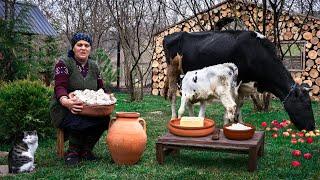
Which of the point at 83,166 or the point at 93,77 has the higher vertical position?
the point at 93,77

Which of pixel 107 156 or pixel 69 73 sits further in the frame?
pixel 107 156

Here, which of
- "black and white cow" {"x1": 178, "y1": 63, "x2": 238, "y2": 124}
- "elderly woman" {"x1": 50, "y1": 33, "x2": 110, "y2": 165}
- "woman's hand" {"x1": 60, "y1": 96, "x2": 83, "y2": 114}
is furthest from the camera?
"black and white cow" {"x1": 178, "y1": 63, "x2": 238, "y2": 124}

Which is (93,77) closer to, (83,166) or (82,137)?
(82,137)

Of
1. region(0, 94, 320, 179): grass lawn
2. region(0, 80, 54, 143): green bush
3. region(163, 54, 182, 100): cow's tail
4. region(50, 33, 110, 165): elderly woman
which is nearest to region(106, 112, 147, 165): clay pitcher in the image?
region(0, 94, 320, 179): grass lawn

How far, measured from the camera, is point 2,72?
7160 millimetres

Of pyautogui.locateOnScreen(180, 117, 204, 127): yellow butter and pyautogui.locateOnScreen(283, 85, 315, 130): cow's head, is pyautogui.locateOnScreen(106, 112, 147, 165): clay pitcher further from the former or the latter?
pyautogui.locateOnScreen(283, 85, 315, 130): cow's head

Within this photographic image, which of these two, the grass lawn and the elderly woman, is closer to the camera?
the grass lawn

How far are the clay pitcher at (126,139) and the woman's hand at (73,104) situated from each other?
0.48m

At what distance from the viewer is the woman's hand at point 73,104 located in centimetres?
456

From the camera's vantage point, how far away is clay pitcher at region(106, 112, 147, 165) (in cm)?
465

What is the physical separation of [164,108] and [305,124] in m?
4.79

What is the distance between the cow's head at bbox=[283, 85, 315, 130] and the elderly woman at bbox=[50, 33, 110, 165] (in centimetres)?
318

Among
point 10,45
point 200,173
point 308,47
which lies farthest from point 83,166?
point 308,47

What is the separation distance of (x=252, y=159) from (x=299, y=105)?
8.04 feet
